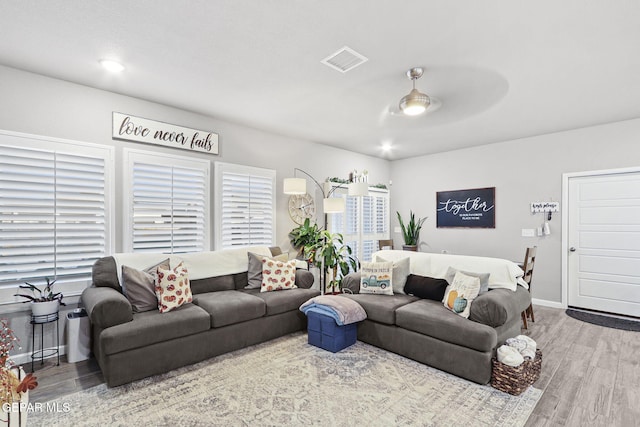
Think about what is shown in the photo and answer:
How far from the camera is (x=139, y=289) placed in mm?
2979

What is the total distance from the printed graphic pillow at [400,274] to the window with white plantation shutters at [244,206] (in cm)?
193

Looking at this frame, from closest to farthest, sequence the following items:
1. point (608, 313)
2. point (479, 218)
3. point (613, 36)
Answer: point (613, 36)
point (608, 313)
point (479, 218)

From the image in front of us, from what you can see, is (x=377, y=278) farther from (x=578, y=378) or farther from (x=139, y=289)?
(x=139, y=289)

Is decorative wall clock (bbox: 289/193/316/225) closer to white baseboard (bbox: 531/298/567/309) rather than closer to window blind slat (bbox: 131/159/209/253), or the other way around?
window blind slat (bbox: 131/159/209/253)

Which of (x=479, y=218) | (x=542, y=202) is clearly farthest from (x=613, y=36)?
(x=479, y=218)

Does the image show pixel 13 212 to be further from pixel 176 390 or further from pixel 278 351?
pixel 278 351

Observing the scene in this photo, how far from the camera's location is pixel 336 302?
130 inches

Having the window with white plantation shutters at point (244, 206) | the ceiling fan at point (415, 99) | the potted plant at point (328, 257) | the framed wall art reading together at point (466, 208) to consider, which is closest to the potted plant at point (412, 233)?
the framed wall art reading together at point (466, 208)

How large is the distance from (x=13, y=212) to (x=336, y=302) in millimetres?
3133

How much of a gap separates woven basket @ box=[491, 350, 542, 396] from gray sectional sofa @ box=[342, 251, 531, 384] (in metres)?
0.06

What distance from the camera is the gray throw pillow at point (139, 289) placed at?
296cm

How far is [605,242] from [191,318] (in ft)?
18.2

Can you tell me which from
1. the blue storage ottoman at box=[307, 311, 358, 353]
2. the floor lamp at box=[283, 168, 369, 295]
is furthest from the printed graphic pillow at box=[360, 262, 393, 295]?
the floor lamp at box=[283, 168, 369, 295]

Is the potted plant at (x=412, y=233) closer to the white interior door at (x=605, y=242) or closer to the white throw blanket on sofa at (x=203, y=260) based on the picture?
the white interior door at (x=605, y=242)
